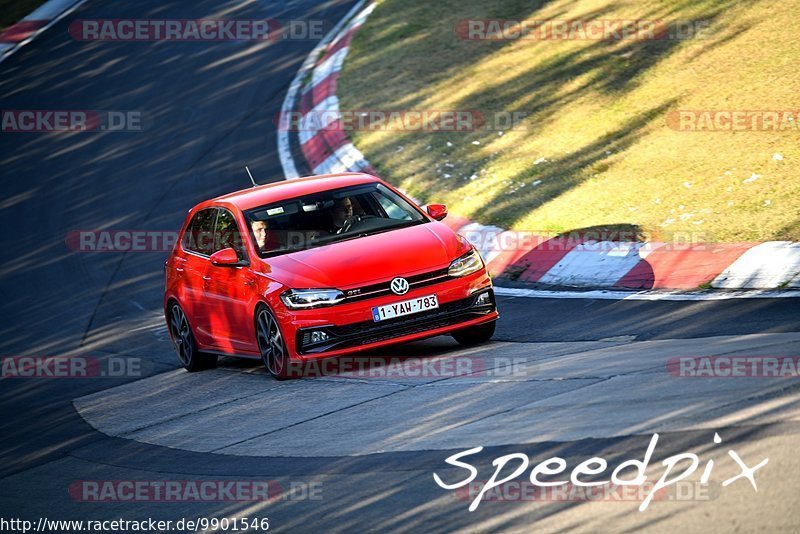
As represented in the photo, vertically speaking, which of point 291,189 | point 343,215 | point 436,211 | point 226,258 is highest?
point 291,189

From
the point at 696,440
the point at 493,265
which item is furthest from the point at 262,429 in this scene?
the point at 493,265

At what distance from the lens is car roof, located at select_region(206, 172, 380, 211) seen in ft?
38.8

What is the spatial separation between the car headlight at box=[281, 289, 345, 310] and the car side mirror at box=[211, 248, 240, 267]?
1.04 meters

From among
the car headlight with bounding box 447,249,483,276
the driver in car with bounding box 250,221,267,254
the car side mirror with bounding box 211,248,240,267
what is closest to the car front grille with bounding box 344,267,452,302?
the car headlight with bounding box 447,249,483,276

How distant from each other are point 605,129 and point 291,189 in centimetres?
599

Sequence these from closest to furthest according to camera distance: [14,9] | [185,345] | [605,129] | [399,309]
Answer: [399,309] → [185,345] → [605,129] → [14,9]

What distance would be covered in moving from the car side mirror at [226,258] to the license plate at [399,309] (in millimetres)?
1757

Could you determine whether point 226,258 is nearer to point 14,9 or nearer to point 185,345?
point 185,345

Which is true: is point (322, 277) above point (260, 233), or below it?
below

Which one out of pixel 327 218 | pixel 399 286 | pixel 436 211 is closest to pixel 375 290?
pixel 399 286

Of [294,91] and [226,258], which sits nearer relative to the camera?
[226,258]

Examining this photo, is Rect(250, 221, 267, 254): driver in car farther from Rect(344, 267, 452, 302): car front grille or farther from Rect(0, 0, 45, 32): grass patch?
Rect(0, 0, 45, 32): grass patch

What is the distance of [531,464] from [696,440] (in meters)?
0.90

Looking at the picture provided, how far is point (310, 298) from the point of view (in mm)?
10383
